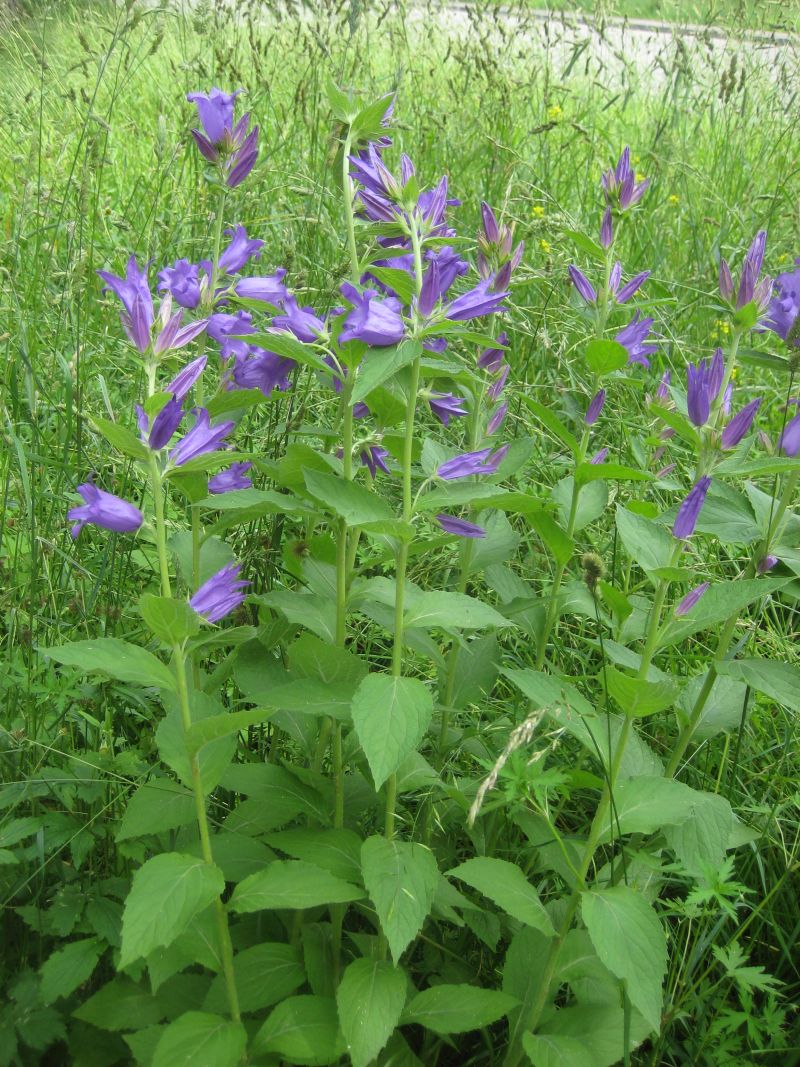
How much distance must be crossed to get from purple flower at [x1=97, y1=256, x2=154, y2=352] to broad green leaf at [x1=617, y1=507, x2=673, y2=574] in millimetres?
729

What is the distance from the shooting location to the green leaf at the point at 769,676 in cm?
134

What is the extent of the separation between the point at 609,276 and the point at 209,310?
2.37ft

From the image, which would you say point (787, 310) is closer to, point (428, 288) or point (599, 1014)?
point (428, 288)

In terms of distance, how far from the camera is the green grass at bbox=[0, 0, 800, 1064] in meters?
1.69

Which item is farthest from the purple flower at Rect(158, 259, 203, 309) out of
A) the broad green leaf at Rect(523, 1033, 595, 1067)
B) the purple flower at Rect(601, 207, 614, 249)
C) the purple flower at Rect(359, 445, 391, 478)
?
the broad green leaf at Rect(523, 1033, 595, 1067)

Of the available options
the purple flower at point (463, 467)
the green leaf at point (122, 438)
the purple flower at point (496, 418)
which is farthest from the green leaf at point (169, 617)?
the purple flower at point (496, 418)

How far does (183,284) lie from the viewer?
4.95ft

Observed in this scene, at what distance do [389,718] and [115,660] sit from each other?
1.11 ft

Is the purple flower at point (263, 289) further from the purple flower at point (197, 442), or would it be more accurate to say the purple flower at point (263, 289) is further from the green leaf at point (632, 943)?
the green leaf at point (632, 943)

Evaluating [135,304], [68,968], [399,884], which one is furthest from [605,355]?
[68,968]

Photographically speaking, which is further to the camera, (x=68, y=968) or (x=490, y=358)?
(x=490, y=358)

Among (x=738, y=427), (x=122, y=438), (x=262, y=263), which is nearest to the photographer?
(x=122, y=438)

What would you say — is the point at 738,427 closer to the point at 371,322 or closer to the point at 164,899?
the point at 371,322

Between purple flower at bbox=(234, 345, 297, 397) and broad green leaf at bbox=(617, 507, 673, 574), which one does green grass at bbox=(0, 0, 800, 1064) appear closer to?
purple flower at bbox=(234, 345, 297, 397)
